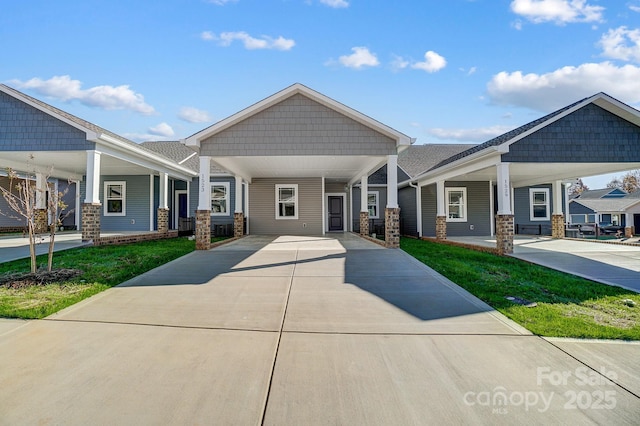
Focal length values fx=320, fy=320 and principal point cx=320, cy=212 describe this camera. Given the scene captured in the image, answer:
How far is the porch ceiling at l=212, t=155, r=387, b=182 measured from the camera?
37.2 feet

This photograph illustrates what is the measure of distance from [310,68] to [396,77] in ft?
11.1

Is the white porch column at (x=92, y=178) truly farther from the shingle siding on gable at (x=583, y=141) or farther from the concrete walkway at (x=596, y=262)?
the concrete walkway at (x=596, y=262)

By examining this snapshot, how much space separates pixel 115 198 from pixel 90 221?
7420 millimetres

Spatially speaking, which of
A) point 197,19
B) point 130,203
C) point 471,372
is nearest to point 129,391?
point 471,372

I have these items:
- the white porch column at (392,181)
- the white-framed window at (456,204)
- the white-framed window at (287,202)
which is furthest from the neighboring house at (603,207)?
the white porch column at (392,181)

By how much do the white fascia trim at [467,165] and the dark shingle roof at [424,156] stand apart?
9.80 ft

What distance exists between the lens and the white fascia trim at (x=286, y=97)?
10.0 m

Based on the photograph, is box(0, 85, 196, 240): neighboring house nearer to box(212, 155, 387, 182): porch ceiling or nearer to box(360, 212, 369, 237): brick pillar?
box(212, 155, 387, 182): porch ceiling

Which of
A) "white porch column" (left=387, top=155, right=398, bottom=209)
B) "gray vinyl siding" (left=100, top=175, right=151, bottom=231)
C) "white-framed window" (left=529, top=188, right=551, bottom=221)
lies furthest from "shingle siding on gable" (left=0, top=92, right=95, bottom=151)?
"white-framed window" (left=529, top=188, right=551, bottom=221)

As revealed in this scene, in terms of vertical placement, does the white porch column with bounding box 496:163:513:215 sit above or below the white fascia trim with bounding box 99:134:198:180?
below

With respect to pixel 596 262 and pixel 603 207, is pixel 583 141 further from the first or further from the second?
pixel 603 207

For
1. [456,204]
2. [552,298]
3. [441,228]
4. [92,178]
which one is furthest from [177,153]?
[552,298]

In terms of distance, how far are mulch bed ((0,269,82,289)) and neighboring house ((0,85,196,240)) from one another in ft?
6.46

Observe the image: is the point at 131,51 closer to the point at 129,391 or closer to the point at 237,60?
the point at 237,60
